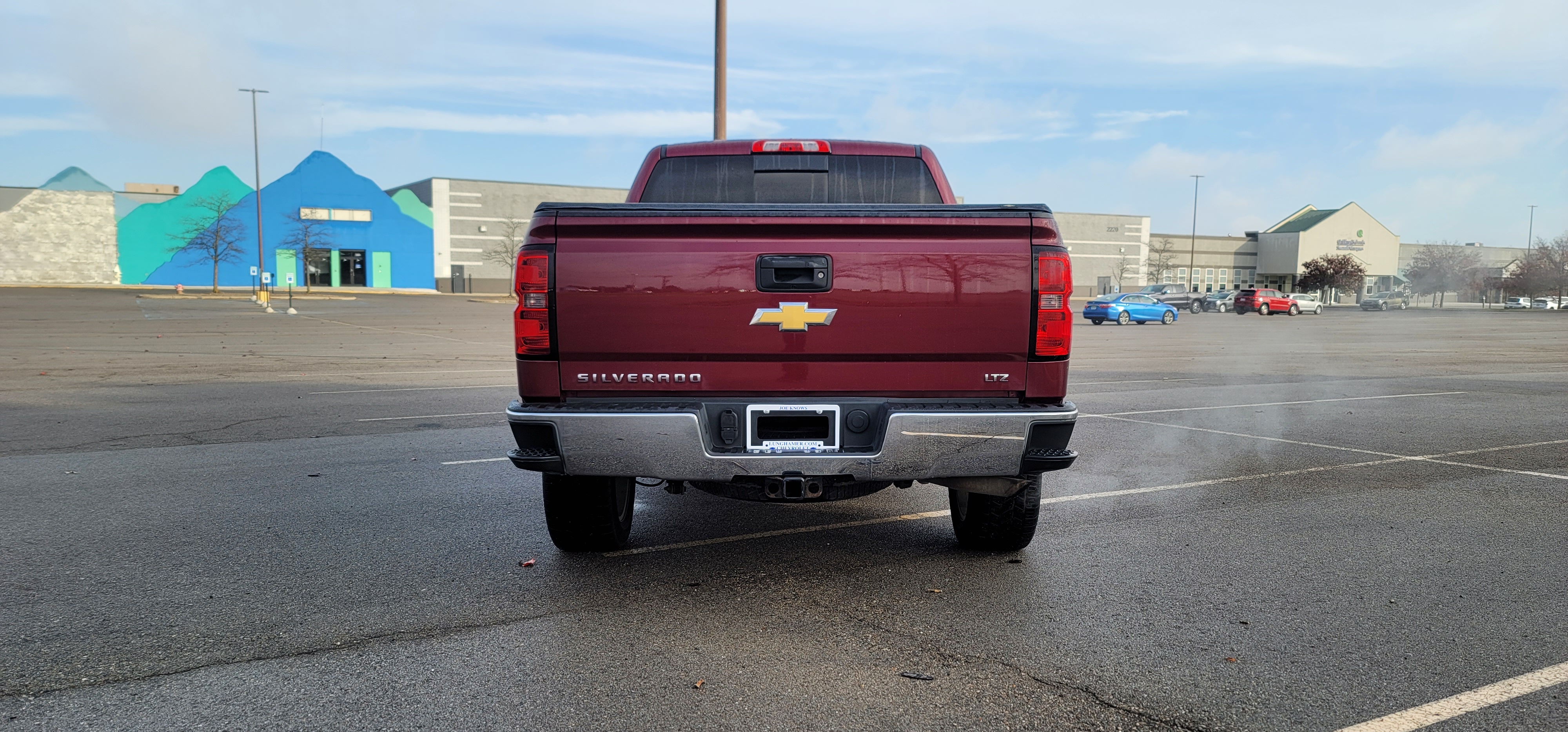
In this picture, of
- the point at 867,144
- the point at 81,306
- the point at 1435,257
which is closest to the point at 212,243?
the point at 81,306

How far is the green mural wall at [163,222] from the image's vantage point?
213 ft

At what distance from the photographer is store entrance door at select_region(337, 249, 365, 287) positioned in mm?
66812

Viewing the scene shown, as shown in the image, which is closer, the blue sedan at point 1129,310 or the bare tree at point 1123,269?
the blue sedan at point 1129,310

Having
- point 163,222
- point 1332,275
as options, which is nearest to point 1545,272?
point 1332,275

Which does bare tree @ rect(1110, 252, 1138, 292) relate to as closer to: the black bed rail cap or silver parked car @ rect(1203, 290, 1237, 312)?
silver parked car @ rect(1203, 290, 1237, 312)

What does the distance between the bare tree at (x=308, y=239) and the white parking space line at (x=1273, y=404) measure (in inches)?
2441

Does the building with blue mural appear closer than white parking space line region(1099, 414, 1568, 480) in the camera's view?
No

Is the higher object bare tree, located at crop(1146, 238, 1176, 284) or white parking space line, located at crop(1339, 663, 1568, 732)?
bare tree, located at crop(1146, 238, 1176, 284)

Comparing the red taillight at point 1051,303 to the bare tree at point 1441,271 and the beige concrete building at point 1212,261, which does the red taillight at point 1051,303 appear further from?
the bare tree at point 1441,271

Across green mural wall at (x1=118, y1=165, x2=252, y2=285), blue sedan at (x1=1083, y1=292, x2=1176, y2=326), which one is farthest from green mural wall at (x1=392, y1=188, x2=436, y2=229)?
blue sedan at (x1=1083, y1=292, x2=1176, y2=326)

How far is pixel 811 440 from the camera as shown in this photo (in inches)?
156

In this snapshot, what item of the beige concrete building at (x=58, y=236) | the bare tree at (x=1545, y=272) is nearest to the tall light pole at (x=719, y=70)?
the beige concrete building at (x=58, y=236)

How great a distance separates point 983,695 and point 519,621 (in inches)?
70.4

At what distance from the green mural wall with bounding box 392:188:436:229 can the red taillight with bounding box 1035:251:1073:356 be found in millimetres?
72839
